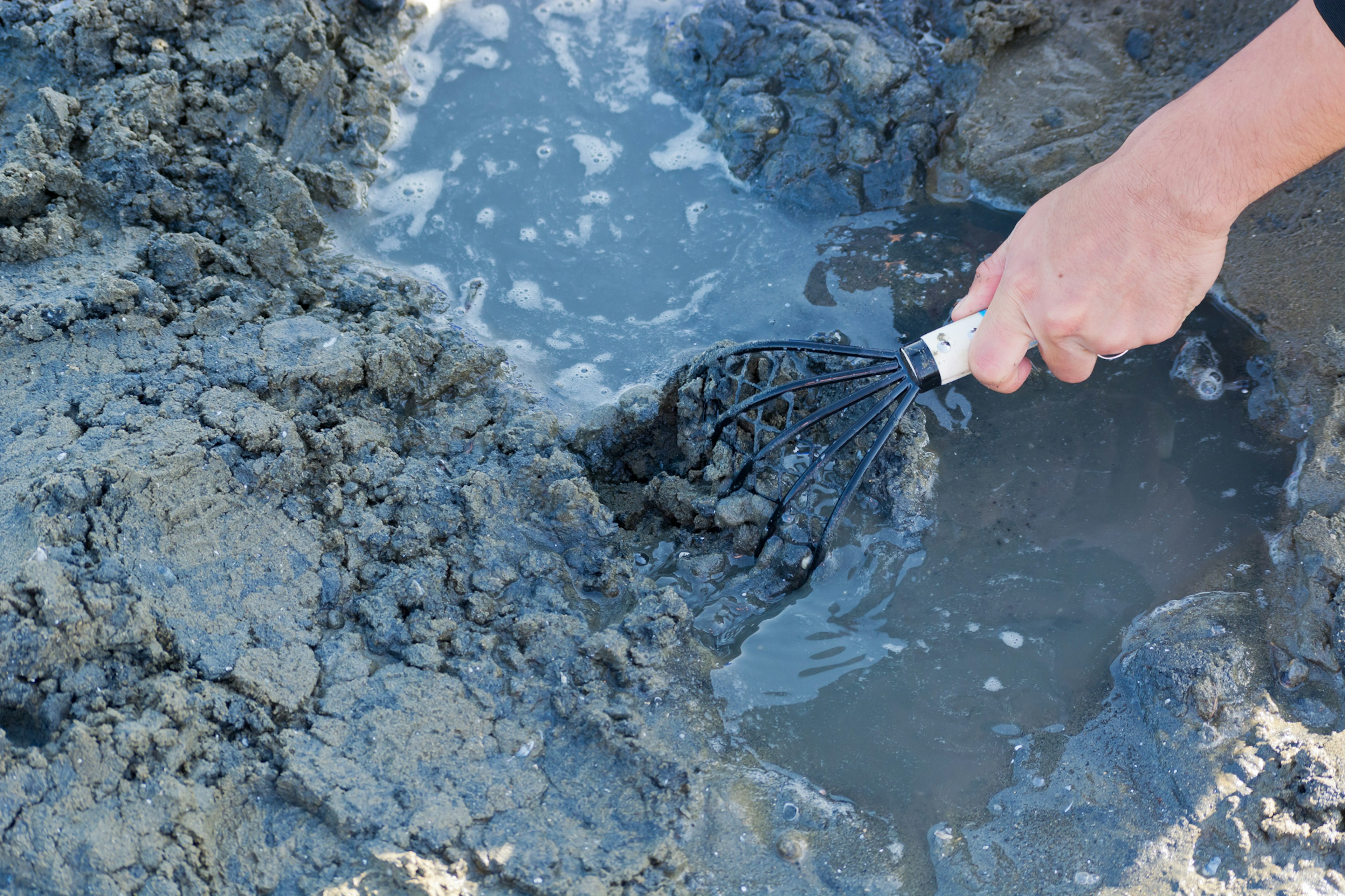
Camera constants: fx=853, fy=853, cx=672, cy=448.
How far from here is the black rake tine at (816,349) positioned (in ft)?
7.37

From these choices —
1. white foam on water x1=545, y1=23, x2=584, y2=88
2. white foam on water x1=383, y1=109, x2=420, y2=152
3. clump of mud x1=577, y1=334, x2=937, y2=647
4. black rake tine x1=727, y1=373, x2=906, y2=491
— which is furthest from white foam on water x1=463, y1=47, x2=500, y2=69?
black rake tine x1=727, y1=373, x2=906, y2=491

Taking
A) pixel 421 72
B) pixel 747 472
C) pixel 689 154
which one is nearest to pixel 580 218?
pixel 689 154

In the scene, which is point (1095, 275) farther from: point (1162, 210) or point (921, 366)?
point (921, 366)

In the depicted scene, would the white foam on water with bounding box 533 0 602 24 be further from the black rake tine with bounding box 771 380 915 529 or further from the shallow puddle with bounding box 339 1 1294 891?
the black rake tine with bounding box 771 380 915 529

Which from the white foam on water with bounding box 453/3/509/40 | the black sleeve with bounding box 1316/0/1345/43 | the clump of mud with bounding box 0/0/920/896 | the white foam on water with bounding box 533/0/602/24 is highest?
the black sleeve with bounding box 1316/0/1345/43

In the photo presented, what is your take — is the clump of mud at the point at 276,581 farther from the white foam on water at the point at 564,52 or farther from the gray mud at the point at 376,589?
the white foam on water at the point at 564,52

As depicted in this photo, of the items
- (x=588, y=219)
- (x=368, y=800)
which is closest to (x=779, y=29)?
(x=588, y=219)

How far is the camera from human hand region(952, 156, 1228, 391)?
174 centimetres

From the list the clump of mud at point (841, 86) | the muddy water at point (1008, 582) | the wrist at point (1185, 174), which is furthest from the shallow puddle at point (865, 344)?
the wrist at point (1185, 174)

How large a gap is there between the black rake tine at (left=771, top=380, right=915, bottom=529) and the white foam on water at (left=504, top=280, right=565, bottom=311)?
1048mm

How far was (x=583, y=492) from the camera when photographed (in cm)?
219

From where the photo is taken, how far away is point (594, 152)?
3068 mm

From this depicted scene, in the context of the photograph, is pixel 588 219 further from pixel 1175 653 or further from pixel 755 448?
pixel 1175 653

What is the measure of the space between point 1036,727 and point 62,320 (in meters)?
2.55
